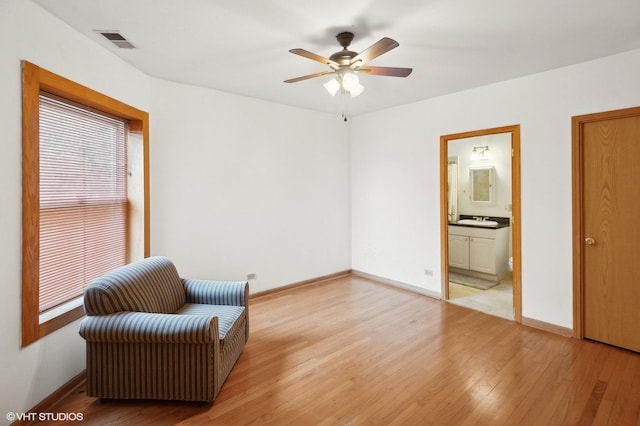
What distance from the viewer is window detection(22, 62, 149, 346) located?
2045 millimetres

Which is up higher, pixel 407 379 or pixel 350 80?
pixel 350 80

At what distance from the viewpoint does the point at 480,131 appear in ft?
12.5

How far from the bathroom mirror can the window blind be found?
17.7 feet

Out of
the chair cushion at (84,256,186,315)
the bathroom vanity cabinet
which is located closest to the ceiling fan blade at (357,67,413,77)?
the chair cushion at (84,256,186,315)

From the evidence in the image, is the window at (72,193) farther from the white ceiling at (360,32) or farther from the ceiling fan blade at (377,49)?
the ceiling fan blade at (377,49)


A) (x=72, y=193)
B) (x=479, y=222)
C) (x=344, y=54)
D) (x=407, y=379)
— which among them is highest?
(x=344, y=54)

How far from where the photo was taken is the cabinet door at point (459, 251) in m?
5.35

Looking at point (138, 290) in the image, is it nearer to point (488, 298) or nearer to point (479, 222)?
point (488, 298)

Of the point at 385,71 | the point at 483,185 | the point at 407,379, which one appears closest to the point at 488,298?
the point at 483,185

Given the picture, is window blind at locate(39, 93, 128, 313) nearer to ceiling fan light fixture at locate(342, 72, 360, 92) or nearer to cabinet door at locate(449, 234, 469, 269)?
ceiling fan light fixture at locate(342, 72, 360, 92)

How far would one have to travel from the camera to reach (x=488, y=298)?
4324mm

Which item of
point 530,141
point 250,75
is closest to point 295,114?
point 250,75

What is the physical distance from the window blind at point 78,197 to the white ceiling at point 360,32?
716 millimetres

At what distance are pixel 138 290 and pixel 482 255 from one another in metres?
4.80
